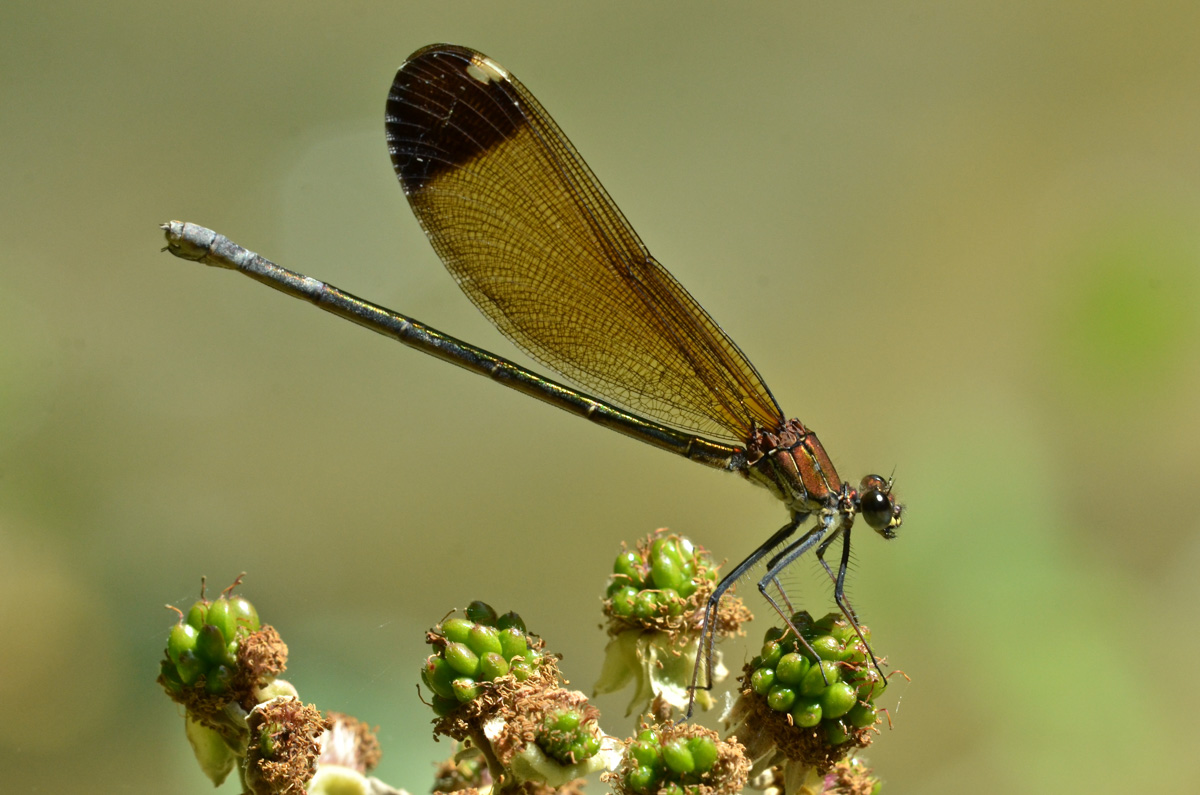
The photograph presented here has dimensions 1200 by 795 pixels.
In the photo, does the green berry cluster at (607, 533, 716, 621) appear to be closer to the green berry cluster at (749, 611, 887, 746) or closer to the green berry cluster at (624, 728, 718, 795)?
the green berry cluster at (749, 611, 887, 746)

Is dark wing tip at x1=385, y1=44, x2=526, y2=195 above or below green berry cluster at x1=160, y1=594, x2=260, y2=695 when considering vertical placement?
above

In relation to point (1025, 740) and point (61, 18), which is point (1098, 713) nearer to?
point (1025, 740)

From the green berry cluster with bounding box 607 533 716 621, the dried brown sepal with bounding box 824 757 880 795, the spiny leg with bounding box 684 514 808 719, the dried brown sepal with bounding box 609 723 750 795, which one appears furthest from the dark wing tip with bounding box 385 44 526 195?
the dried brown sepal with bounding box 824 757 880 795

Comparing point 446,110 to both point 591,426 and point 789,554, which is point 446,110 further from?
point 591,426

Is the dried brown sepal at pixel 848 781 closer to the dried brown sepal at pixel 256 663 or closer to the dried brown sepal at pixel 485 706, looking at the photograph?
the dried brown sepal at pixel 485 706

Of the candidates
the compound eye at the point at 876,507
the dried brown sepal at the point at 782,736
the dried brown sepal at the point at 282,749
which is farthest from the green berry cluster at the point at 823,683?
the dried brown sepal at the point at 282,749

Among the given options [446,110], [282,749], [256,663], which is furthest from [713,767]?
[446,110]
